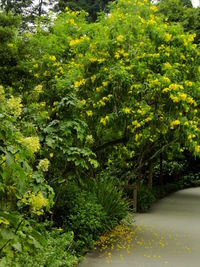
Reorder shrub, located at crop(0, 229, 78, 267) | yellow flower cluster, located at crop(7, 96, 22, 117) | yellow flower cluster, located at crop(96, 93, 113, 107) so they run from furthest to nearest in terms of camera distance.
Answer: yellow flower cluster, located at crop(96, 93, 113, 107), shrub, located at crop(0, 229, 78, 267), yellow flower cluster, located at crop(7, 96, 22, 117)

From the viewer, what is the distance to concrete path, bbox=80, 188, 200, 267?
617 cm

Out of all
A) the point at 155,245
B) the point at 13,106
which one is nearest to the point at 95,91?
the point at 155,245

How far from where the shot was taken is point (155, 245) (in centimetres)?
734

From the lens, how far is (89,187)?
28.8 ft

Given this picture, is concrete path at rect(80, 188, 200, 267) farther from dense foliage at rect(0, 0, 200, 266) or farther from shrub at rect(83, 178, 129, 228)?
dense foliage at rect(0, 0, 200, 266)

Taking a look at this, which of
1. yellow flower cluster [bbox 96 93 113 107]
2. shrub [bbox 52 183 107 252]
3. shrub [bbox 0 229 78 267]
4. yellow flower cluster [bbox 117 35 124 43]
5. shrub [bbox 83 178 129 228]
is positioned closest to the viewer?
shrub [bbox 0 229 78 267]

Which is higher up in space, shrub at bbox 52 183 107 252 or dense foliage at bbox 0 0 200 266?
dense foliage at bbox 0 0 200 266

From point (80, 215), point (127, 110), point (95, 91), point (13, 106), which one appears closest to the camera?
point (13, 106)

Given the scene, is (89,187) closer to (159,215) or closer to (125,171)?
(159,215)

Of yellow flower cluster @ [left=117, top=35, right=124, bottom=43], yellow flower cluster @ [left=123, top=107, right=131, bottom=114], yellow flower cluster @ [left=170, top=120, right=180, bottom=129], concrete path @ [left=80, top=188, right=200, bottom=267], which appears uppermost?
yellow flower cluster @ [left=117, top=35, right=124, bottom=43]

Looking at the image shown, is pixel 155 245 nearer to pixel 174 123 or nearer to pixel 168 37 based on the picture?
pixel 174 123

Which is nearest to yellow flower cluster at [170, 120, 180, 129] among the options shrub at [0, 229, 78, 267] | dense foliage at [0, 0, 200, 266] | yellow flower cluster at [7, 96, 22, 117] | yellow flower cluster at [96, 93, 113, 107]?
dense foliage at [0, 0, 200, 266]

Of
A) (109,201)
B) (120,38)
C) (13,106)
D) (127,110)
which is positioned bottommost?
(109,201)

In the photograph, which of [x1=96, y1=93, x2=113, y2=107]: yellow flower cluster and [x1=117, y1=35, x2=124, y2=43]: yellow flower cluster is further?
[x1=117, y1=35, x2=124, y2=43]: yellow flower cluster
